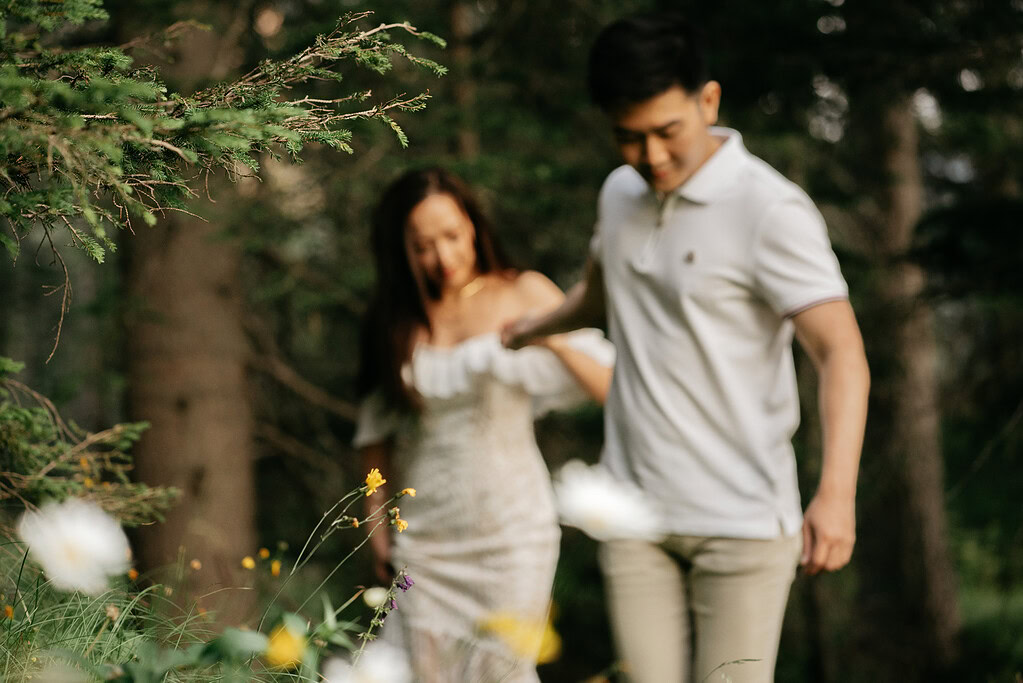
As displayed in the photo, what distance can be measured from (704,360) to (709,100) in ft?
2.06

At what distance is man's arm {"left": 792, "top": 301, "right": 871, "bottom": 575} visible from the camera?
177 cm

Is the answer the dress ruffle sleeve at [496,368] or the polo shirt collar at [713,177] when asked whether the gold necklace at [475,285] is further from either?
the polo shirt collar at [713,177]

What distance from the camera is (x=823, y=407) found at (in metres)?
1.88

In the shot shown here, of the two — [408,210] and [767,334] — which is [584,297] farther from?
[408,210]

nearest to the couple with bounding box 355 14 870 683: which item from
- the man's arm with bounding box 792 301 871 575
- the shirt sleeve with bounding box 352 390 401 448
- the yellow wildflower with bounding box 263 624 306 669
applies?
the man's arm with bounding box 792 301 871 575

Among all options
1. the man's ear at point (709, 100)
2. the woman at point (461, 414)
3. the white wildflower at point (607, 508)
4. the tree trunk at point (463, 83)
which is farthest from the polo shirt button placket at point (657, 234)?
the tree trunk at point (463, 83)

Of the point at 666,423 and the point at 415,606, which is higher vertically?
the point at 666,423

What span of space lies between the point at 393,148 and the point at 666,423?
2.98 metres

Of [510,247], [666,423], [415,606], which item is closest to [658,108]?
[666,423]

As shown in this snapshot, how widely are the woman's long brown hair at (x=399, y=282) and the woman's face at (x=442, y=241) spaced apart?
4 centimetres

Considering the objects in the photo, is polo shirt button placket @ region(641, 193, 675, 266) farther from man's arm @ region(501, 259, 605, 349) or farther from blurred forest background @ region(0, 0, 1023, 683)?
blurred forest background @ region(0, 0, 1023, 683)

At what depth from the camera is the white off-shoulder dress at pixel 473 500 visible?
3.06 metres

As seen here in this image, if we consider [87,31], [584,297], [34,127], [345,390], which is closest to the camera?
[34,127]

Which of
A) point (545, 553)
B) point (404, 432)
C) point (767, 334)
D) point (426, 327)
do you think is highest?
point (767, 334)
